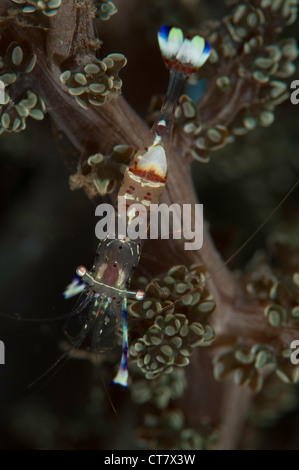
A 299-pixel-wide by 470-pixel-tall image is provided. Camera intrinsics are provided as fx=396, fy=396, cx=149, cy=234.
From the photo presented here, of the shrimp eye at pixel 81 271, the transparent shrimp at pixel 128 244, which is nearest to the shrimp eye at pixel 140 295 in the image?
the transparent shrimp at pixel 128 244

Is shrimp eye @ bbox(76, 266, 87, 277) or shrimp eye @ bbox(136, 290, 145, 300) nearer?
shrimp eye @ bbox(136, 290, 145, 300)

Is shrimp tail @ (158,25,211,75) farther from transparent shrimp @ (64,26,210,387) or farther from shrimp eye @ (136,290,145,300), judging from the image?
shrimp eye @ (136,290,145,300)

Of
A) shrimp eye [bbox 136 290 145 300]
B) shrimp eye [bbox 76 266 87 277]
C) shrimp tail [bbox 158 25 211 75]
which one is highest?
shrimp tail [bbox 158 25 211 75]

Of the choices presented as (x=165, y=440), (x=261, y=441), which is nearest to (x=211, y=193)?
(x=165, y=440)

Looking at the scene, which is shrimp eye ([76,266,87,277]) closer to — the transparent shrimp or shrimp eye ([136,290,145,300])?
the transparent shrimp

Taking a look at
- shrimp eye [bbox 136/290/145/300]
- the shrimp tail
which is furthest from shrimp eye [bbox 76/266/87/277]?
the shrimp tail

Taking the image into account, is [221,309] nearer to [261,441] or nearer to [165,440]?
[165,440]

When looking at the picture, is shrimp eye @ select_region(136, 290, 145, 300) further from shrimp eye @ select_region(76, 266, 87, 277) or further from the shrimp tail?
the shrimp tail

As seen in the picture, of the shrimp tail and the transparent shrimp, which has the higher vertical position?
the shrimp tail

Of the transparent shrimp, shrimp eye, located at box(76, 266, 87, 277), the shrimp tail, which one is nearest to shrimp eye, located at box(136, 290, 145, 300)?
the transparent shrimp

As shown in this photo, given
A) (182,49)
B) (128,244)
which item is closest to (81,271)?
(128,244)

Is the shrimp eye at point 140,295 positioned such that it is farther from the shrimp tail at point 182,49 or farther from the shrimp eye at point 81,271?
the shrimp tail at point 182,49
